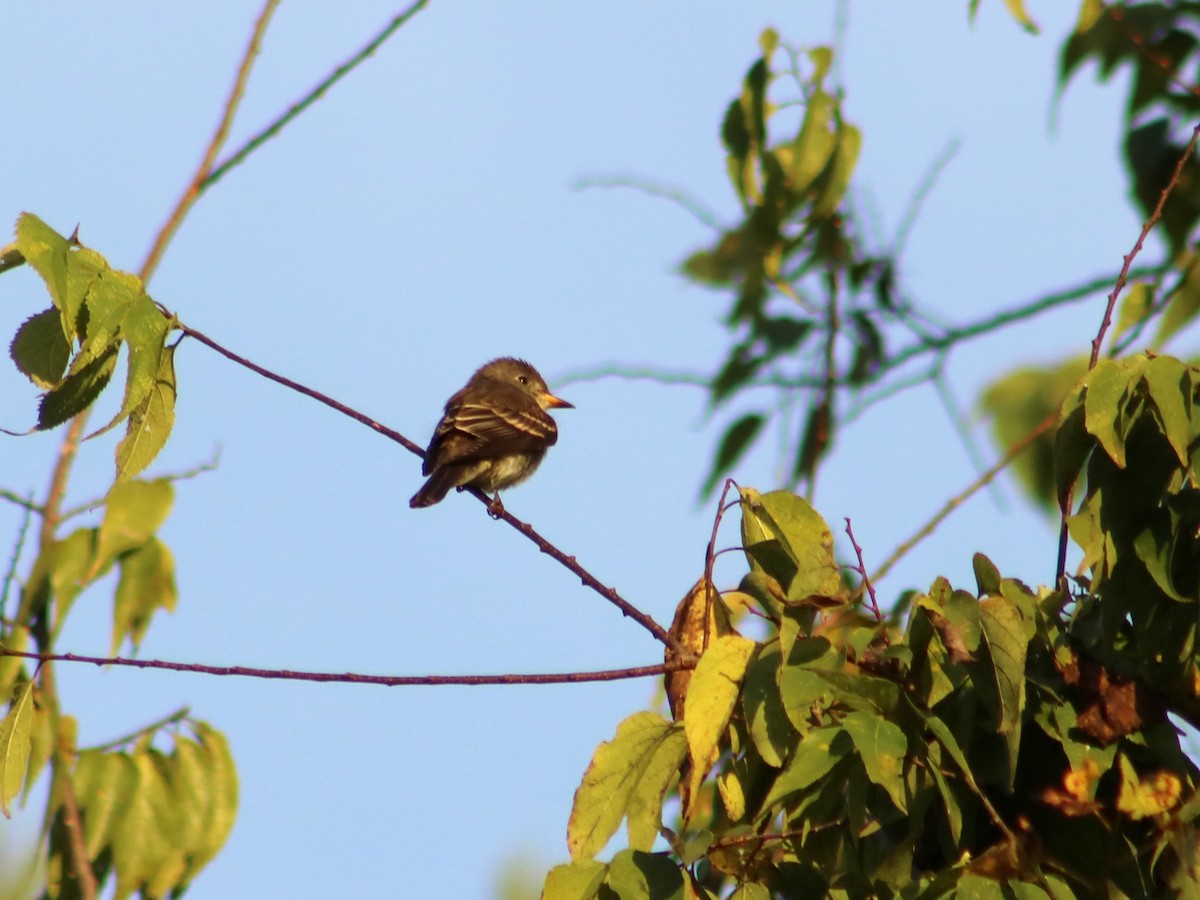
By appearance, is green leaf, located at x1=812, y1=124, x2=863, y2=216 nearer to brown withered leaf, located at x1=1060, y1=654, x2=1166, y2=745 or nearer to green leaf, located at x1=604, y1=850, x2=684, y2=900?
brown withered leaf, located at x1=1060, y1=654, x2=1166, y2=745

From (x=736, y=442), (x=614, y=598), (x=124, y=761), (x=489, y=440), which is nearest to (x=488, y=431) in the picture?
(x=489, y=440)

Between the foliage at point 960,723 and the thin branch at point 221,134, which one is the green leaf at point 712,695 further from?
the thin branch at point 221,134

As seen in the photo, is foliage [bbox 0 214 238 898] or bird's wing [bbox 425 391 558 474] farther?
bird's wing [bbox 425 391 558 474]

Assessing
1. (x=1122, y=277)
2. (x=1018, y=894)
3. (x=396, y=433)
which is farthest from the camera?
(x=396, y=433)

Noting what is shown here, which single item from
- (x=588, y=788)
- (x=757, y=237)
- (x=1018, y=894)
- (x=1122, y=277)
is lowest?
(x=1018, y=894)

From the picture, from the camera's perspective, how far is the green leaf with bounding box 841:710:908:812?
2.27m

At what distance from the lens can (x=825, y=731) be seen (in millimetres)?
2387

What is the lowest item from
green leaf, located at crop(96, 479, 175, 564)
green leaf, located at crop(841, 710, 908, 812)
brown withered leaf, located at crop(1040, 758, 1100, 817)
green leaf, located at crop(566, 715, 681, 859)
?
brown withered leaf, located at crop(1040, 758, 1100, 817)

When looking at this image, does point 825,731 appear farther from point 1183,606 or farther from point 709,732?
point 1183,606

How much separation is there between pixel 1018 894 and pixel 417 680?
109 cm

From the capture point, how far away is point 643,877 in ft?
8.21

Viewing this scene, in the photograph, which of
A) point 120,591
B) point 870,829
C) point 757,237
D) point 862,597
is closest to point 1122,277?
point 862,597

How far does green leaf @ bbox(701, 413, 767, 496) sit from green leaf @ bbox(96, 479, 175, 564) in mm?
1744

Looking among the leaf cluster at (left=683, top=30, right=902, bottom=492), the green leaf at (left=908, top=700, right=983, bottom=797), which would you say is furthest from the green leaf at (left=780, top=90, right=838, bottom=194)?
the green leaf at (left=908, top=700, right=983, bottom=797)
